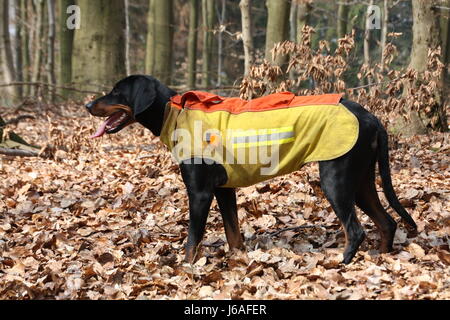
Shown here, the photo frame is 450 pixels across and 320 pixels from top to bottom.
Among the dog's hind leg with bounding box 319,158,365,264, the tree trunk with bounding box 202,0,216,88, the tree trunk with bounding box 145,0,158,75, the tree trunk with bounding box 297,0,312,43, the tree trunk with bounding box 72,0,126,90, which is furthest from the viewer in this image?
the tree trunk with bounding box 202,0,216,88

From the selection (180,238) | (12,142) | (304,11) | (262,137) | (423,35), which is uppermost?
(304,11)

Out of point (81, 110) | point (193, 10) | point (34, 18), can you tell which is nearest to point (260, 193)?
point (81, 110)

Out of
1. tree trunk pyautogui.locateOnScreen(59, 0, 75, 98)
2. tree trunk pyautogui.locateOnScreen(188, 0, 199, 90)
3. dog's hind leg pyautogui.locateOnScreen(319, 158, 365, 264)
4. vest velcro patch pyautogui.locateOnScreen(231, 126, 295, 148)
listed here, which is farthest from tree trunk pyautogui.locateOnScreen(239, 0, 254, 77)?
tree trunk pyautogui.locateOnScreen(188, 0, 199, 90)

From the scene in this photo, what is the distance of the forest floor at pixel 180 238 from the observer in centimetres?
436

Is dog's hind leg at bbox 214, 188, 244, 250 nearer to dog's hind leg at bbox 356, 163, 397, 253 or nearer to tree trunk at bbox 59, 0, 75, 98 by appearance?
dog's hind leg at bbox 356, 163, 397, 253

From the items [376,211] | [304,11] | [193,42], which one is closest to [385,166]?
[376,211]

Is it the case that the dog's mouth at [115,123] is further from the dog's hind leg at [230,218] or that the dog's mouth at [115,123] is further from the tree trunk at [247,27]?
the tree trunk at [247,27]

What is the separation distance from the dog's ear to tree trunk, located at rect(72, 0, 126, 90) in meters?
8.51

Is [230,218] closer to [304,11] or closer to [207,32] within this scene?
[304,11]

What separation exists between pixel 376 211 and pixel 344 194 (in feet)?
1.81

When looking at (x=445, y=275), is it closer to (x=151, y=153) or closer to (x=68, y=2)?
(x=151, y=153)

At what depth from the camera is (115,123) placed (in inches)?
199

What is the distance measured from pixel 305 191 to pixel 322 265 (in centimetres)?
226

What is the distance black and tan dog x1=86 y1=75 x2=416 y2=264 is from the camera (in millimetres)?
4578
